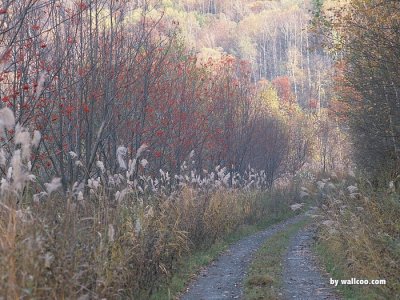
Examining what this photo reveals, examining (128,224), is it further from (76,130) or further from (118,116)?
(118,116)

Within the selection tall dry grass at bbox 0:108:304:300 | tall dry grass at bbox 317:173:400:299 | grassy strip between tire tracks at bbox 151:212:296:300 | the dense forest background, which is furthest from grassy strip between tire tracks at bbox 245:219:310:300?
the dense forest background

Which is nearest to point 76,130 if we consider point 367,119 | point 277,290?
point 277,290

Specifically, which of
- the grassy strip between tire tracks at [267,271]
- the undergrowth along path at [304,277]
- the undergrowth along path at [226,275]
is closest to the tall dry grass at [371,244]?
the undergrowth along path at [304,277]

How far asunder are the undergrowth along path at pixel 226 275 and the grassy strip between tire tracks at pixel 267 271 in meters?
0.19

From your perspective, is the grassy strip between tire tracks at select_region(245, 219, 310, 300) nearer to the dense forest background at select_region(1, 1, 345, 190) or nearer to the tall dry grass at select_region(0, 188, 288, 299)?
the tall dry grass at select_region(0, 188, 288, 299)

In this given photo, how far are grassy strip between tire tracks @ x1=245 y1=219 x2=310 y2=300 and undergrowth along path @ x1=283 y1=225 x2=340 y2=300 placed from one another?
0.15 metres

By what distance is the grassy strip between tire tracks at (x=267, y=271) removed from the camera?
28.0ft

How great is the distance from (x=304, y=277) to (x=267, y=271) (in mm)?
726

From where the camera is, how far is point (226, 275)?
35.1 feet

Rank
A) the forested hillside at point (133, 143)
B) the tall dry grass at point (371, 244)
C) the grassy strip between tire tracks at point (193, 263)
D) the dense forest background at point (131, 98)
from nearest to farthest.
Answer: the forested hillside at point (133, 143), the tall dry grass at point (371, 244), the grassy strip between tire tracks at point (193, 263), the dense forest background at point (131, 98)

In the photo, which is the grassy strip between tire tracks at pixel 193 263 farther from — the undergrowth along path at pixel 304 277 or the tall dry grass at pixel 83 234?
the undergrowth along path at pixel 304 277

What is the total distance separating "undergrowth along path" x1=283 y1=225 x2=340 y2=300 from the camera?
28.6ft

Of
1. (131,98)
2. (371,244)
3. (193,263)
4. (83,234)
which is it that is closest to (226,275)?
(193,263)

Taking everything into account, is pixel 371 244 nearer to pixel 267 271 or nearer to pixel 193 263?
pixel 267 271
